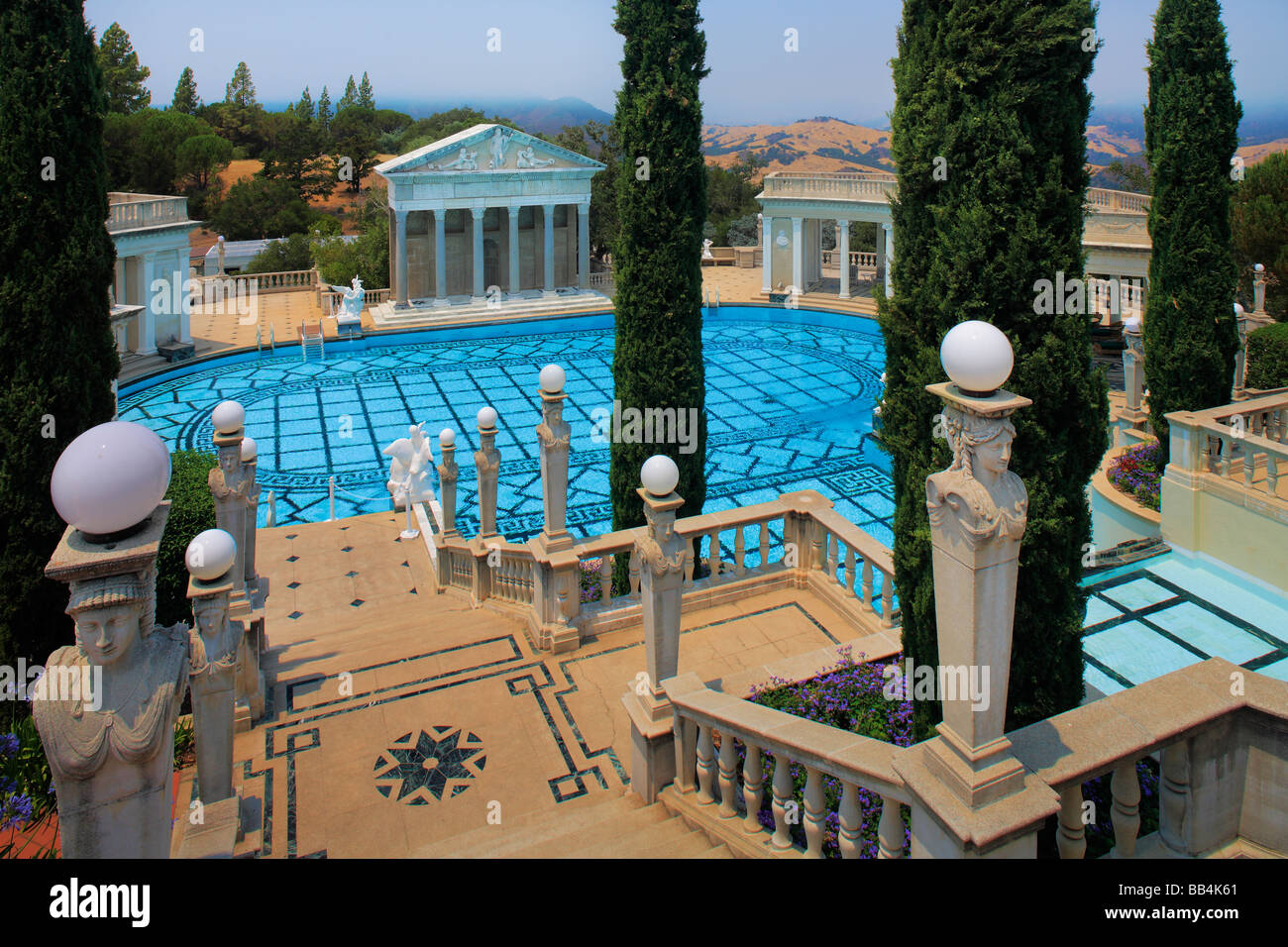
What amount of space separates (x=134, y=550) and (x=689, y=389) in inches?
339

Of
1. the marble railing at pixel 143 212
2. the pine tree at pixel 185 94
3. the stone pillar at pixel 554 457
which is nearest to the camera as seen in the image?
the stone pillar at pixel 554 457

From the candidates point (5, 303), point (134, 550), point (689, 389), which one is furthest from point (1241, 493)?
point (5, 303)

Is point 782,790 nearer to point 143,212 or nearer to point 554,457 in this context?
point 554,457

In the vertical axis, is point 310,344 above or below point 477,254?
below

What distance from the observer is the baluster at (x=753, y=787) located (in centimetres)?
514

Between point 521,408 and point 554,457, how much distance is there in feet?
43.6

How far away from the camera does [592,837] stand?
5.67 m

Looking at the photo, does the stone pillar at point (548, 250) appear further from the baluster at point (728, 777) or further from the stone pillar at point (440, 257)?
the baluster at point (728, 777)

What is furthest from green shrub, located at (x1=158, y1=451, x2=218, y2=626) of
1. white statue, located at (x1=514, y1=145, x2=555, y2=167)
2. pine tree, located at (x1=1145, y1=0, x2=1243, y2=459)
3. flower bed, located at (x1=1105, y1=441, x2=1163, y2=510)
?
white statue, located at (x1=514, y1=145, x2=555, y2=167)

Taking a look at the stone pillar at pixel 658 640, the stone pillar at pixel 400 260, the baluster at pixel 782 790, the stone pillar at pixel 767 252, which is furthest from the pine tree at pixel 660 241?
the stone pillar at pixel 767 252

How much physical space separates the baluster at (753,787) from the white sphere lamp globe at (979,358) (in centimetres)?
247

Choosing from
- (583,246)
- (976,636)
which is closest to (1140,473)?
(976,636)

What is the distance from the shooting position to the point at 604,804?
6164mm
